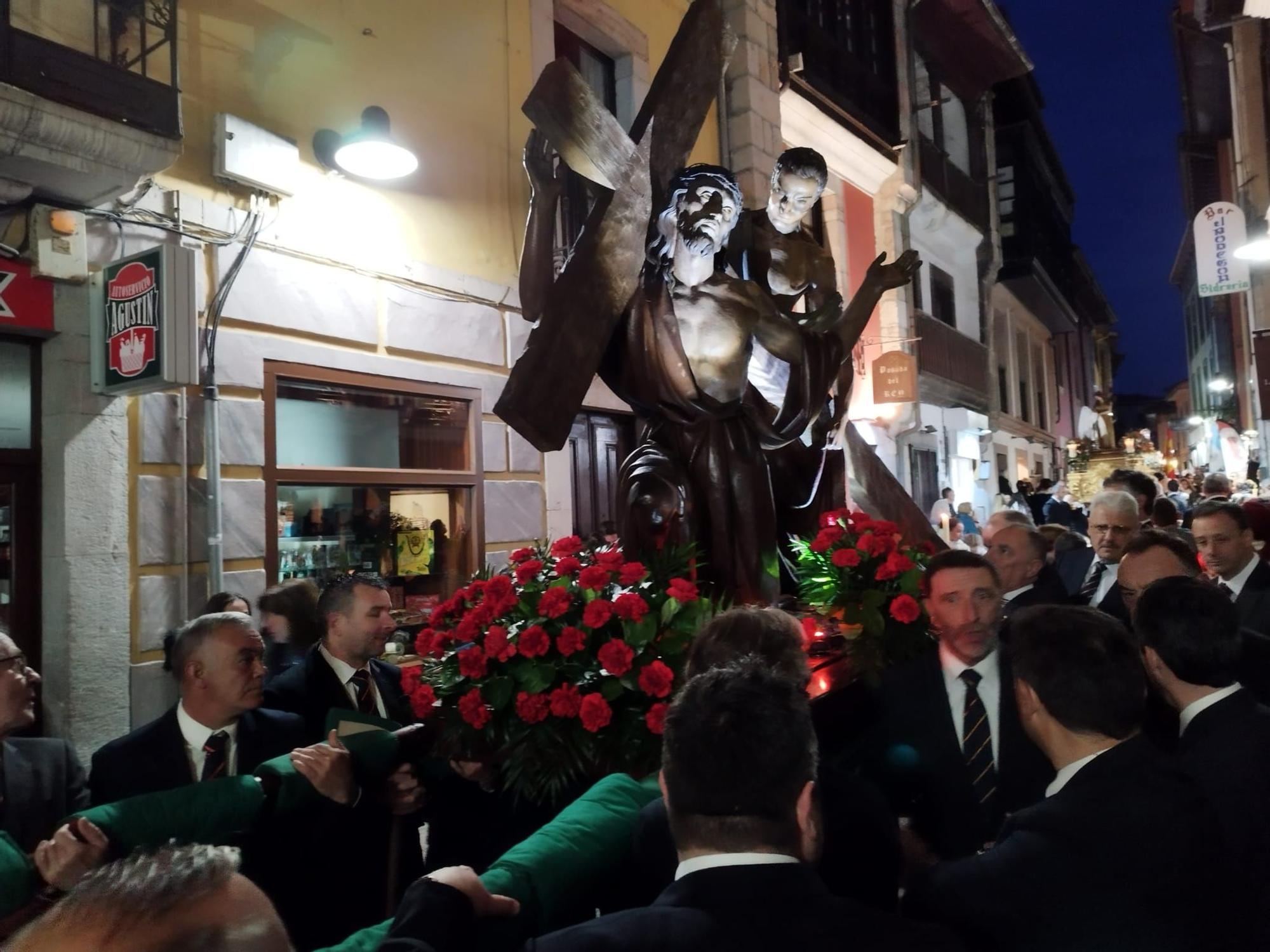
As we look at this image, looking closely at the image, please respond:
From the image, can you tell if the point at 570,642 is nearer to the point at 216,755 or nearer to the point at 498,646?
the point at 498,646

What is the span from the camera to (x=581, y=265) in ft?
11.7

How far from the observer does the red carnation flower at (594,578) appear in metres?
2.61

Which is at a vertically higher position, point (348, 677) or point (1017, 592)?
point (1017, 592)

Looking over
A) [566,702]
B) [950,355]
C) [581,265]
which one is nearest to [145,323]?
[581,265]

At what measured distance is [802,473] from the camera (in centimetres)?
457

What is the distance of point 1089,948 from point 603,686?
1216mm

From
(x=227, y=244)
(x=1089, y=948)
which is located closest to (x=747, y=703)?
(x=1089, y=948)

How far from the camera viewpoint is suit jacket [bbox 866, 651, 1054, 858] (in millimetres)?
2436

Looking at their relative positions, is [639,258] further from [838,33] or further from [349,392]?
[838,33]

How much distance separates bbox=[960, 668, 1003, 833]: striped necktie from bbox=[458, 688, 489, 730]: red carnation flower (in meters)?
1.25

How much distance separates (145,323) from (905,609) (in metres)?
4.10

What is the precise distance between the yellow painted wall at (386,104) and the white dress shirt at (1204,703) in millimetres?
5720

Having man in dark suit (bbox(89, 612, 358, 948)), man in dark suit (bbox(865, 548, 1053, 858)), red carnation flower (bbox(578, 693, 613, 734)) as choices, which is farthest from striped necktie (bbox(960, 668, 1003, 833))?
man in dark suit (bbox(89, 612, 358, 948))

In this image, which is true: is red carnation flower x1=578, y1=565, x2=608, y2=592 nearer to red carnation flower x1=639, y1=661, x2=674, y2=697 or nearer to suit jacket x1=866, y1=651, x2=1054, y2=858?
red carnation flower x1=639, y1=661, x2=674, y2=697
